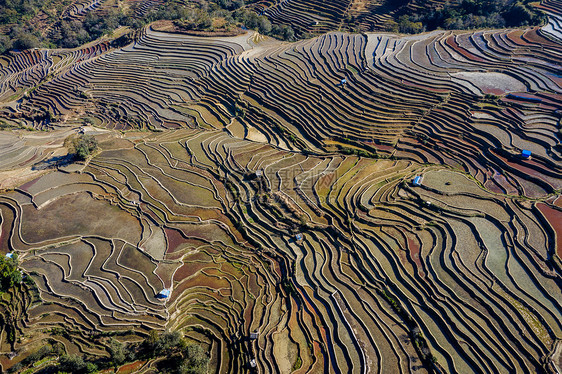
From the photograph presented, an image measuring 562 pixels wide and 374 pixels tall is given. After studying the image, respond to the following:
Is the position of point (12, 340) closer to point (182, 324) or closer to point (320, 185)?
point (182, 324)

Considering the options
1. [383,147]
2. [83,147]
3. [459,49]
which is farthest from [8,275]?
[459,49]

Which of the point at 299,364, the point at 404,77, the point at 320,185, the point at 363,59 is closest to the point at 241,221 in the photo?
the point at 320,185

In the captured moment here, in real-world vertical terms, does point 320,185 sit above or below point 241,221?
above

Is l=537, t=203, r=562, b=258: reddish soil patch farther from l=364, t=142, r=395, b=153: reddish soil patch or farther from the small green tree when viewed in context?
the small green tree

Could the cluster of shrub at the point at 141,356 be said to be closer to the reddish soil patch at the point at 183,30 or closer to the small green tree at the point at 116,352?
the small green tree at the point at 116,352

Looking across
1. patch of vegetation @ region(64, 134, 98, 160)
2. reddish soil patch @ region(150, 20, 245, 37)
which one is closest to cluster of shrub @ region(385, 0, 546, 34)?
reddish soil patch @ region(150, 20, 245, 37)

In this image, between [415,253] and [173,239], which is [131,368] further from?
Answer: [415,253]
